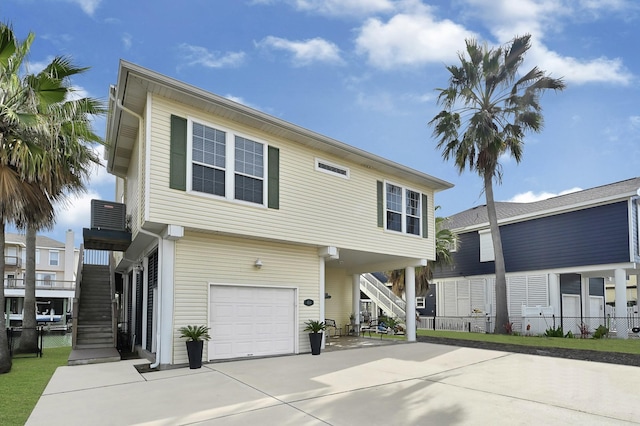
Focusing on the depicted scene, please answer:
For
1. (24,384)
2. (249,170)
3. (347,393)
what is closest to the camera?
(347,393)

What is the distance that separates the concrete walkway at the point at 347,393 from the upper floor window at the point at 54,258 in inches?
1608

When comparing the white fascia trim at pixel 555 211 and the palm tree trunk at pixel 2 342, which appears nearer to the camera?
the palm tree trunk at pixel 2 342

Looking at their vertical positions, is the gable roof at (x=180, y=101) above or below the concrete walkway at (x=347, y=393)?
above

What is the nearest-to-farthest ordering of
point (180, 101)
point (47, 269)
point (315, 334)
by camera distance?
point (180, 101) → point (315, 334) → point (47, 269)

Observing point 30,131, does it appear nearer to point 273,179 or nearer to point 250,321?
point 273,179

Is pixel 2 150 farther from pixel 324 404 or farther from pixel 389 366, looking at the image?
pixel 389 366

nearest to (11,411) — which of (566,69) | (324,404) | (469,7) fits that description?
(324,404)

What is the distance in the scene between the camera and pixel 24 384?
27.0 feet

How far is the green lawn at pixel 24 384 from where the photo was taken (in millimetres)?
6154

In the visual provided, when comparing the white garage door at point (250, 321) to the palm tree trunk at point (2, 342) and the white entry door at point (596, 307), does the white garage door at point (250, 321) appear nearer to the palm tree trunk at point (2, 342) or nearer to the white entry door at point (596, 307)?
the palm tree trunk at point (2, 342)

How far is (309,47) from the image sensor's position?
50.2 feet

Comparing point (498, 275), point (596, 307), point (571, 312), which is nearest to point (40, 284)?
point (498, 275)

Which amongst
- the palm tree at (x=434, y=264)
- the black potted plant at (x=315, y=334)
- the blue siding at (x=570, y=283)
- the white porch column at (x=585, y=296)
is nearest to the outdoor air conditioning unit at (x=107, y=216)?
the black potted plant at (x=315, y=334)

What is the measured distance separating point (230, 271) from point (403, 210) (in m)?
6.77
